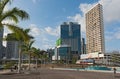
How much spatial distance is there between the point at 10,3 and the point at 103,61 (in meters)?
149

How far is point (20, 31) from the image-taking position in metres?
16.0

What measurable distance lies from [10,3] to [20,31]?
221 centimetres

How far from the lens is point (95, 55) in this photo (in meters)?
173

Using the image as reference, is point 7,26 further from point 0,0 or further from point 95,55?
point 95,55

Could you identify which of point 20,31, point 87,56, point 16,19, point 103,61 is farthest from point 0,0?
point 87,56

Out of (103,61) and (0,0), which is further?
(103,61)

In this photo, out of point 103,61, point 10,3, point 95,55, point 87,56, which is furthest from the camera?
point 87,56

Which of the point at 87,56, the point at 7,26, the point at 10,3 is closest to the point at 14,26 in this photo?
the point at 7,26

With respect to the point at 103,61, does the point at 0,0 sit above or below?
above

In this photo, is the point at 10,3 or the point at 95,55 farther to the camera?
the point at 95,55

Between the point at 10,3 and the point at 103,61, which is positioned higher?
the point at 10,3

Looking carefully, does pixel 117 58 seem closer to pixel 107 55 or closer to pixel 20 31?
pixel 107 55

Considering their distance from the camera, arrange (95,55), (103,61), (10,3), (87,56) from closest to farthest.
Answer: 1. (10,3)
2. (103,61)
3. (95,55)
4. (87,56)

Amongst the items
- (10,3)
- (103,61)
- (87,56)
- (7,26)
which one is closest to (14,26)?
(7,26)
